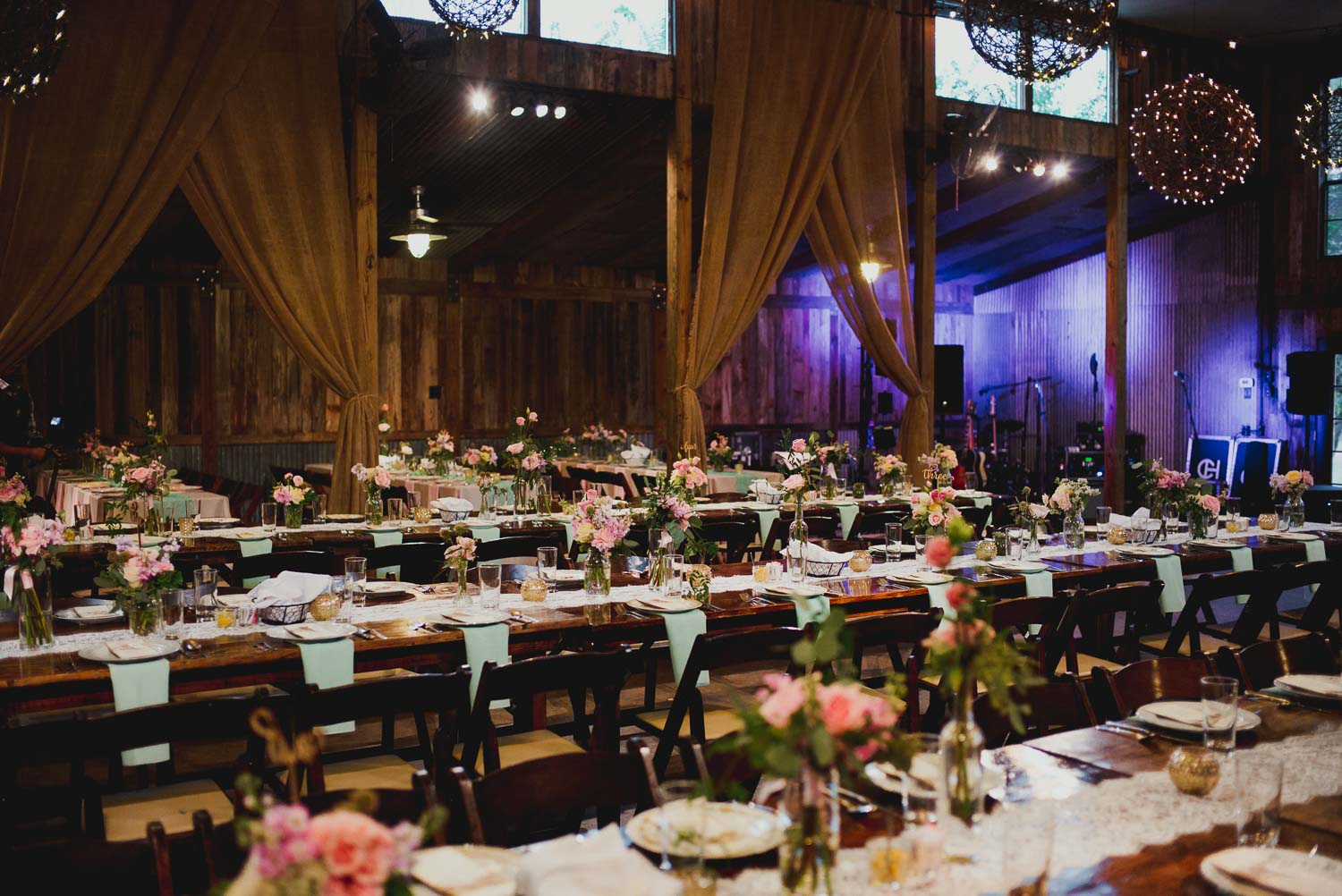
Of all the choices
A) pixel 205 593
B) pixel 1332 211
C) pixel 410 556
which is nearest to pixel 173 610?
pixel 205 593

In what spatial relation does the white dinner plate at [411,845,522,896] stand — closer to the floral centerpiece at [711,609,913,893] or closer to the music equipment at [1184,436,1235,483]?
the floral centerpiece at [711,609,913,893]

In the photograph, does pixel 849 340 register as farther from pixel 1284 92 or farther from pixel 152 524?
pixel 152 524

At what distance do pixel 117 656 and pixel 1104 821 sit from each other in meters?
2.71

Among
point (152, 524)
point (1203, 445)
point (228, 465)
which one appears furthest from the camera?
point (1203, 445)

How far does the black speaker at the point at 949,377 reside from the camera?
Answer: 52.0ft

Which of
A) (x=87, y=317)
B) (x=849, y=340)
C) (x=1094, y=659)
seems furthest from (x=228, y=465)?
(x=1094, y=659)

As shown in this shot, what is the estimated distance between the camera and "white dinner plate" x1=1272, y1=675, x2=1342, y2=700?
308cm

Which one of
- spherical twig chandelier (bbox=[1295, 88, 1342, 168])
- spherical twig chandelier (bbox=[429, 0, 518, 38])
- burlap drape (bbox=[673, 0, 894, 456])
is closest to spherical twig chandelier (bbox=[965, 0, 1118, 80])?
spherical twig chandelier (bbox=[429, 0, 518, 38])

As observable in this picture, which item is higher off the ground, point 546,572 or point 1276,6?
point 1276,6

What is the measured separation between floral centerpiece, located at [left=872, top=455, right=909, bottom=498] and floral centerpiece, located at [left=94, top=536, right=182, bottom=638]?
5722mm

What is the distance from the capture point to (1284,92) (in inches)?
577

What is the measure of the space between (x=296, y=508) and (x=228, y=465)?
24.0ft

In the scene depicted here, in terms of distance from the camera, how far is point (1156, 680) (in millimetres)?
3230

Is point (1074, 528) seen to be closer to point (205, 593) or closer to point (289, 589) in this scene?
point (289, 589)
